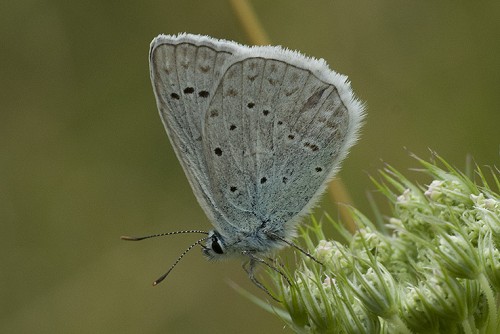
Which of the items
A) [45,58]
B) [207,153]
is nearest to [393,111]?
[207,153]

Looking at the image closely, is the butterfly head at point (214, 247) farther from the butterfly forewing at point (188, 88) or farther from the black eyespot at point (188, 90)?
the black eyespot at point (188, 90)

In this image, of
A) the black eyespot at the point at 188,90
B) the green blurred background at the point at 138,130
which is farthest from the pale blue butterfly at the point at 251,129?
the green blurred background at the point at 138,130

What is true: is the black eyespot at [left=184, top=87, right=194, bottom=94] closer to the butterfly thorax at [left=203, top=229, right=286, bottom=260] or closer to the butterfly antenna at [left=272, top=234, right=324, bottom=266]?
the butterfly thorax at [left=203, top=229, right=286, bottom=260]

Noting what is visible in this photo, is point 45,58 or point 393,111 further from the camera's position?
point 45,58

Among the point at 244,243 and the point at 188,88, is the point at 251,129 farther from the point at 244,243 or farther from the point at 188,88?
the point at 244,243

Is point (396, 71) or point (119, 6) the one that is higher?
point (119, 6)

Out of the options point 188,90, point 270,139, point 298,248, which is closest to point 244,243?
point 298,248

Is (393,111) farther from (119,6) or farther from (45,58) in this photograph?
(45,58)
